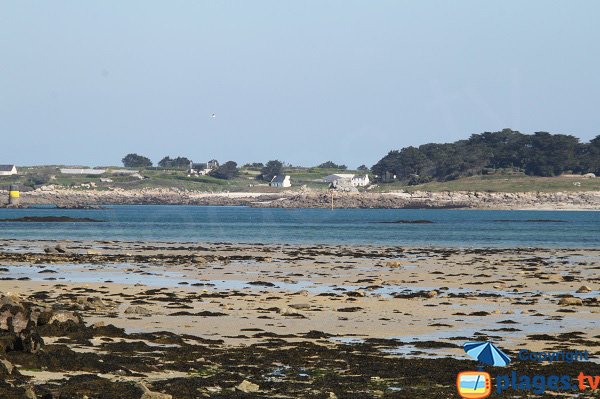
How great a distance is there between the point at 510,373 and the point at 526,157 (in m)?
172

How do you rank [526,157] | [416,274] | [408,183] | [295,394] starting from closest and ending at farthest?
[295,394], [416,274], [526,157], [408,183]

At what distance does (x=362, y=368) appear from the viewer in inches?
563

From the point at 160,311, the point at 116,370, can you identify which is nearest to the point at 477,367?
the point at 116,370

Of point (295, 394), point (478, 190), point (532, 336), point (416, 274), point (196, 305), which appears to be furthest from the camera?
point (478, 190)

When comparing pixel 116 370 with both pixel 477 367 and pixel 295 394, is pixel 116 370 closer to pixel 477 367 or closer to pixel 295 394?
pixel 295 394

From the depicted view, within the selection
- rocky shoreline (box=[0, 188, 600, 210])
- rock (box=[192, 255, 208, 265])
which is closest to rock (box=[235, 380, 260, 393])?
rock (box=[192, 255, 208, 265])

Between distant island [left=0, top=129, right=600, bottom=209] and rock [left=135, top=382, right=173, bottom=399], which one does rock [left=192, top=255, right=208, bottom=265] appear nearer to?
rock [left=135, top=382, right=173, bottom=399]

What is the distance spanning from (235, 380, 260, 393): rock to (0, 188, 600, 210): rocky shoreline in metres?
150

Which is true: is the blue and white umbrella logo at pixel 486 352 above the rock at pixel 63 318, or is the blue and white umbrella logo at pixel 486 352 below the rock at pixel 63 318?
above

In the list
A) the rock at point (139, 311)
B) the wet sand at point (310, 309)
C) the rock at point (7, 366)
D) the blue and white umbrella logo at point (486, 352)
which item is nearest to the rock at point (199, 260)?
the wet sand at point (310, 309)

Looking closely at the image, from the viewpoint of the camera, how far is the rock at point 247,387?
12.6m

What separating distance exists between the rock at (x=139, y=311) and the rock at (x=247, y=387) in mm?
8220

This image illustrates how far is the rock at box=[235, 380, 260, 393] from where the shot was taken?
41.3 feet

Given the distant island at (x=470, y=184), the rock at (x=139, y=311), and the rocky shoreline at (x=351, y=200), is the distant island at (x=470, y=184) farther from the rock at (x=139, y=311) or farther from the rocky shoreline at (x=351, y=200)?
the rock at (x=139, y=311)
